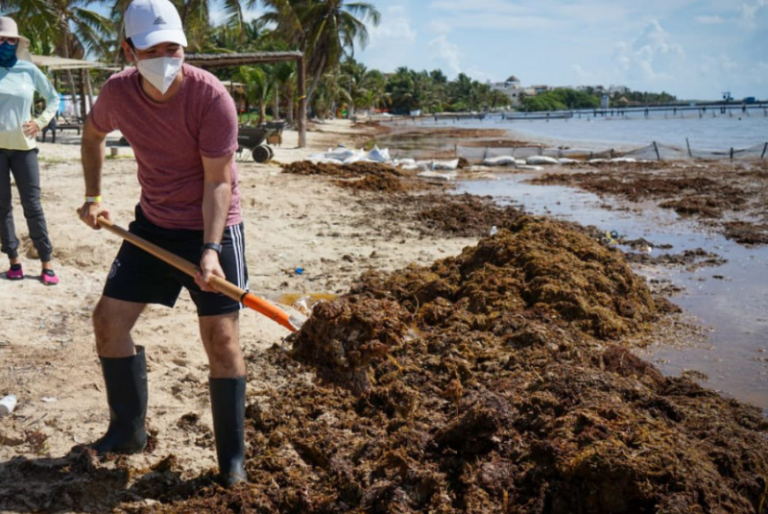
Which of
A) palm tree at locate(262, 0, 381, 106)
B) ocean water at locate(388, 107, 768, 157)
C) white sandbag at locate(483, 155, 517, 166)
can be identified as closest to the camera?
white sandbag at locate(483, 155, 517, 166)

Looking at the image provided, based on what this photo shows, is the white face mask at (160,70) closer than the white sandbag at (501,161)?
Yes

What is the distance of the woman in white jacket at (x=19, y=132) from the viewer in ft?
16.0

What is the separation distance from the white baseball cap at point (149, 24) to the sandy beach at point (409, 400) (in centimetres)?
177

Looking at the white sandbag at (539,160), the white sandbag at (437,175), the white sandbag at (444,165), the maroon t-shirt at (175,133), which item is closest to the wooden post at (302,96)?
the white sandbag at (444,165)

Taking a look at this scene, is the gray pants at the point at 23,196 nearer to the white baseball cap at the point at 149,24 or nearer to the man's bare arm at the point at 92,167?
the man's bare arm at the point at 92,167

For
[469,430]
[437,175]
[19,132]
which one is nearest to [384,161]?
[437,175]

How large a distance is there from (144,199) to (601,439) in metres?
2.16

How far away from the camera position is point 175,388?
3.80 meters

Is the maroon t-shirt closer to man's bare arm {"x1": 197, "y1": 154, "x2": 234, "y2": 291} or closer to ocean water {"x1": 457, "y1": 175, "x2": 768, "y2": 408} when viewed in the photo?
man's bare arm {"x1": 197, "y1": 154, "x2": 234, "y2": 291}

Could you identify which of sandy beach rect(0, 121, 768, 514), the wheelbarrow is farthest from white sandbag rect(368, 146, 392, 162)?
sandy beach rect(0, 121, 768, 514)

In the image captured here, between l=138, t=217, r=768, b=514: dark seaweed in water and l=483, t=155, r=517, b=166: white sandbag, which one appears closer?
l=138, t=217, r=768, b=514: dark seaweed in water

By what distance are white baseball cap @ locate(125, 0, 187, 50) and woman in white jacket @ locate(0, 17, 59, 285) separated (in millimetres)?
2836

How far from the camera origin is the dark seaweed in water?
2674 millimetres

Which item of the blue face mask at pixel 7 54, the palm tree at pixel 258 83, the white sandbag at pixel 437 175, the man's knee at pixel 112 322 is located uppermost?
the palm tree at pixel 258 83
